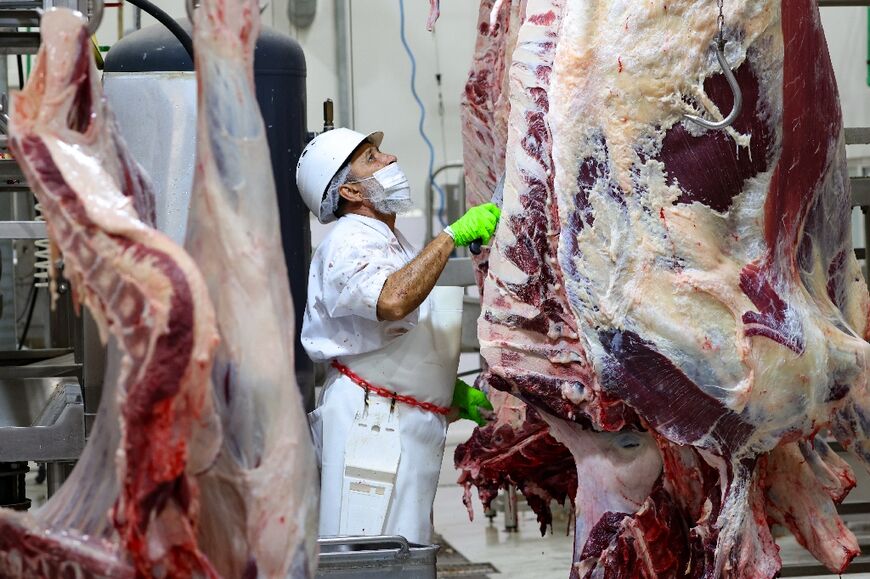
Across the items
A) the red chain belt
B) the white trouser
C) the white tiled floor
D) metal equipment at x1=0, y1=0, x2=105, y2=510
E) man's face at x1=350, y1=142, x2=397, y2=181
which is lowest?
the white tiled floor

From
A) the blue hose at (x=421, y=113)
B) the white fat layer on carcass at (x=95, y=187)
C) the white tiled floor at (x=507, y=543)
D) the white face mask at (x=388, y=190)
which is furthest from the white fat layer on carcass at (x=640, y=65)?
the blue hose at (x=421, y=113)

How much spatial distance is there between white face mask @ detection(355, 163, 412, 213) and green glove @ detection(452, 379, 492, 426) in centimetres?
57

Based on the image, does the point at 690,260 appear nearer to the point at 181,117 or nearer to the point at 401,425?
the point at 181,117

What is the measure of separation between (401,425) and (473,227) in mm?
605

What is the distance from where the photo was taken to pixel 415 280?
3387 millimetres

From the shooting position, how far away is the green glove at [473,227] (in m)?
3.40

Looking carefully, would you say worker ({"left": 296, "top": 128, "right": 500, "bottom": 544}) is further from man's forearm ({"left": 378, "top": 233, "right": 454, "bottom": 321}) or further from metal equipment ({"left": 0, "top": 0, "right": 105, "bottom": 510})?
metal equipment ({"left": 0, "top": 0, "right": 105, "bottom": 510})

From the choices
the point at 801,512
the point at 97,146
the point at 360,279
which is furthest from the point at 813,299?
the point at 97,146

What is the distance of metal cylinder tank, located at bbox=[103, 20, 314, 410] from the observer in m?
2.26

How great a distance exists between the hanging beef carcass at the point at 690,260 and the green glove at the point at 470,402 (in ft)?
3.05

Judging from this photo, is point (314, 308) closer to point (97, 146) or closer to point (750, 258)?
point (750, 258)

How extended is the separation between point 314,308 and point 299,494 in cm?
209

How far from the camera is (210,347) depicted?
4.67 ft

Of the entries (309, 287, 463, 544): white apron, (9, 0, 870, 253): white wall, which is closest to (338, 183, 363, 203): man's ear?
(309, 287, 463, 544): white apron
